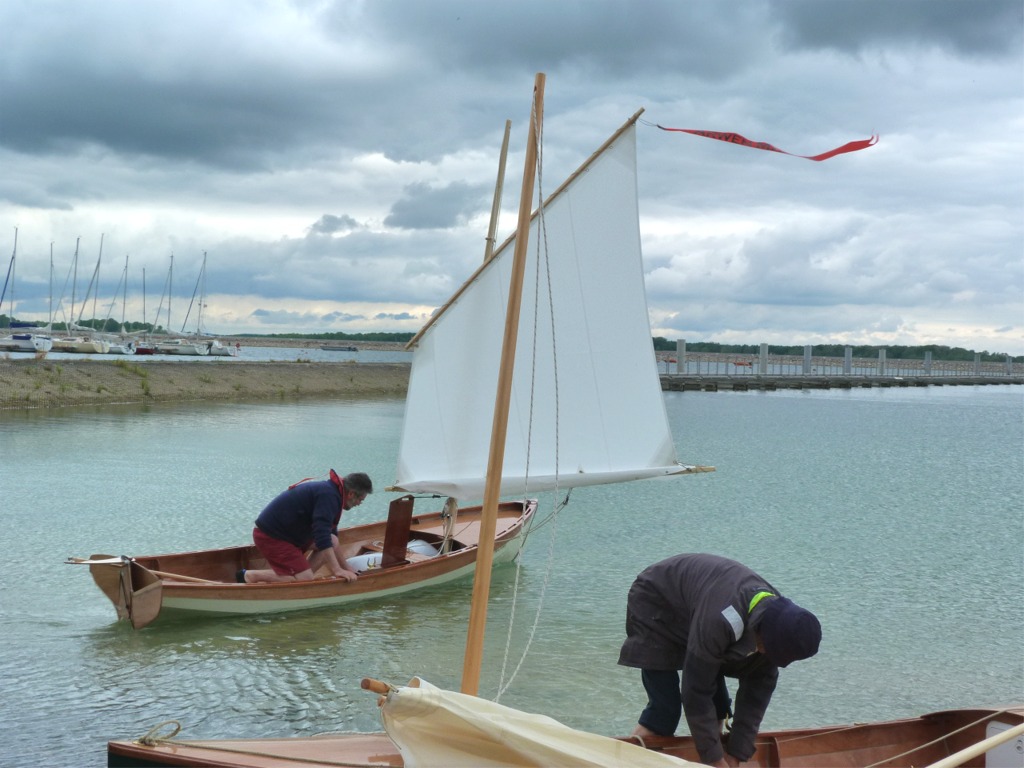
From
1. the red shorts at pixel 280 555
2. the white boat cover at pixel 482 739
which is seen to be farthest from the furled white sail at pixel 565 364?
the white boat cover at pixel 482 739

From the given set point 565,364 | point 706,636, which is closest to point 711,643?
point 706,636

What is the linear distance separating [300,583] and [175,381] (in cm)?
4820

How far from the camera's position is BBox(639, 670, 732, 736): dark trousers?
675 centimetres

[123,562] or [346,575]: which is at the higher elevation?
[123,562]

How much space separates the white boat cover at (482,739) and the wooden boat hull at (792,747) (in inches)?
12.0

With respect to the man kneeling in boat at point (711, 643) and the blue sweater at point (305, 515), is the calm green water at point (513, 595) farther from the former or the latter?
the man kneeling in boat at point (711, 643)

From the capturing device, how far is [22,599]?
14.5 meters

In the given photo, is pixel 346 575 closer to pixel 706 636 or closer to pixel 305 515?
pixel 305 515

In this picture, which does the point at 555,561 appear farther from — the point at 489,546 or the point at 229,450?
the point at 229,450

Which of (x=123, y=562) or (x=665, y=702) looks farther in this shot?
(x=123, y=562)

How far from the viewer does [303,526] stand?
12977 millimetres

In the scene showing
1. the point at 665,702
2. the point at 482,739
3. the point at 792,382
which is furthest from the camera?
the point at 792,382

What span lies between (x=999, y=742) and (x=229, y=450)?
32296 mm

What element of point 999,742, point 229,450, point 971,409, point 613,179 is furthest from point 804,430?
point 999,742
